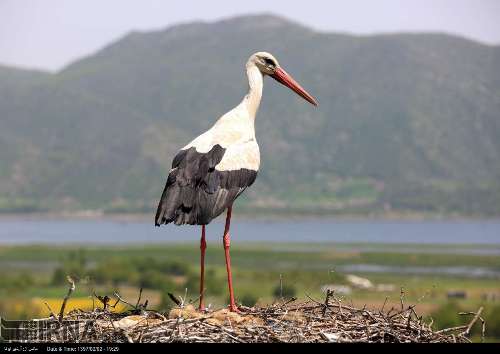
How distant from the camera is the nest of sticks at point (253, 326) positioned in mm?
9828

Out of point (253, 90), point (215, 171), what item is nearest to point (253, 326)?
point (215, 171)

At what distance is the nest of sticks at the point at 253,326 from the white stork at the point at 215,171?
557mm

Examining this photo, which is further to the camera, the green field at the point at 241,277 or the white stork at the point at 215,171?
the green field at the point at 241,277

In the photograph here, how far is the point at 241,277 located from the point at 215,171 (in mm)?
69013

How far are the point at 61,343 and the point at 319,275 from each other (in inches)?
2519

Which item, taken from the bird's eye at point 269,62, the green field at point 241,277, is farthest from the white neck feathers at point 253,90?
the green field at point 241,277

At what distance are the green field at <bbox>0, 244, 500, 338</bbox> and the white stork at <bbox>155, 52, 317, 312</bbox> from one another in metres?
28.5

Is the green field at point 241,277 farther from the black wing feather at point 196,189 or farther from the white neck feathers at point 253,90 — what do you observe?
the black wing feather at point 196,189

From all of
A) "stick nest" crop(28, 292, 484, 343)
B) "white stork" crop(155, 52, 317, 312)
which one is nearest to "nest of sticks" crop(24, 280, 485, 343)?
"stick nest" crop(28, 292, 484, 343)

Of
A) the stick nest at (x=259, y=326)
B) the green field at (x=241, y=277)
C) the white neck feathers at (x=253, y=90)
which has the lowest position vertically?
the green field at (x=241, y=277)

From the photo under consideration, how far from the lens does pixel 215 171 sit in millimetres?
11266

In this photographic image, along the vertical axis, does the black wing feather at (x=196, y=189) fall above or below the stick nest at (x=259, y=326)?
above

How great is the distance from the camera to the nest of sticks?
9.83 m
